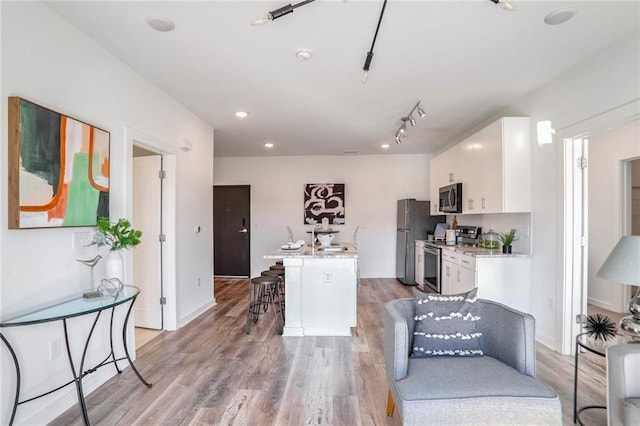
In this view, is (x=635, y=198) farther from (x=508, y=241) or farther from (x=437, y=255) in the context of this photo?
(x=437, y=255)

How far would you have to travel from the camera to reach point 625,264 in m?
1.71

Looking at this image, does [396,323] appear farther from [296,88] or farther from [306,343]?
[296,88]

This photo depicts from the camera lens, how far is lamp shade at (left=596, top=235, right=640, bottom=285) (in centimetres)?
167

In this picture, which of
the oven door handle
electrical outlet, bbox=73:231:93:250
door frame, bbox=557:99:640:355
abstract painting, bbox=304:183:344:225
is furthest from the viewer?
abstract painting, bbox=304:183:344:225

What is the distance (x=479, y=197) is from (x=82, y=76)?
407 centimetres

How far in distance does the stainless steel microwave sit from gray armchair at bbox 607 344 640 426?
3034 mm

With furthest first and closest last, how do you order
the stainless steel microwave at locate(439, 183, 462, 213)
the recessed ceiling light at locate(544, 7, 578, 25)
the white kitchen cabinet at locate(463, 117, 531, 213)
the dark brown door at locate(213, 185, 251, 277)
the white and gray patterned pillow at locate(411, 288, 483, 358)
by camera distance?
the dark brown door at locate(213, 185, 251, 277) < the stainless steel microwave at locate(439, 183, 462, 213) < the white kitchen cabinet at locate(463, 117, 531, 213) < the recessed ceiling light at locate(544, 7, 578, 25) < the white and gray patterned pillow at locate(411, 288, 483, 358)

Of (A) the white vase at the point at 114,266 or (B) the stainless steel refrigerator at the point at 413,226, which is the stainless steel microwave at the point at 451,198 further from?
(A) the white vase at the point at 114,266

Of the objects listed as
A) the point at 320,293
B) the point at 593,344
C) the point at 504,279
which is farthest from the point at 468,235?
the point at 593,344

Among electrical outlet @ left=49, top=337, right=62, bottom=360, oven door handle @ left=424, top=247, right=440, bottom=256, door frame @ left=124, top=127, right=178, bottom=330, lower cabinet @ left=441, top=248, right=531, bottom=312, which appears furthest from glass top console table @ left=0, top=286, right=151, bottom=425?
oven door handle @ left=424, top=247, right=440, bottom=256

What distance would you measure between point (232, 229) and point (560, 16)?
6.06 m

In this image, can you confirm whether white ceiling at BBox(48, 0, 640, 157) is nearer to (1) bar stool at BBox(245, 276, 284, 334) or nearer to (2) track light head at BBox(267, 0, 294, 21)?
(2) track light head at BBox(267, 0, 294, 21)

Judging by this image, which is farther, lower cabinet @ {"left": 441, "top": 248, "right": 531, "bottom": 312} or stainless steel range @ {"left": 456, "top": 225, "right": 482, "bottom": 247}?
stainless steel range @ {"left": 456, "top": 225, "right": 482, "bottom": 247}

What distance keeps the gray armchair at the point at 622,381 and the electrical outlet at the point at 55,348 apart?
3.13 m
